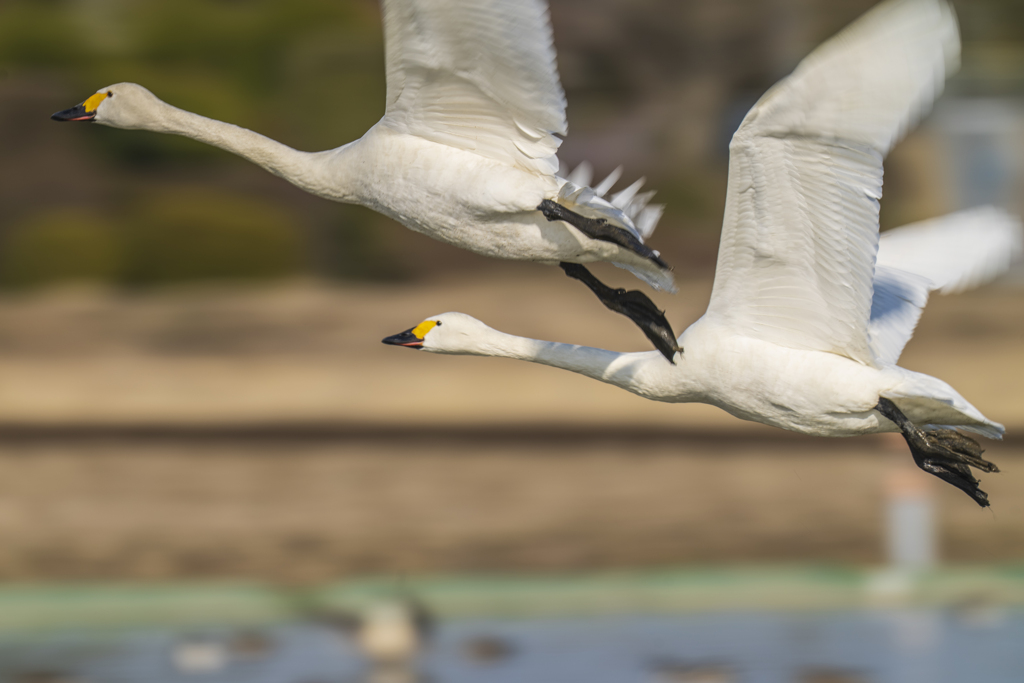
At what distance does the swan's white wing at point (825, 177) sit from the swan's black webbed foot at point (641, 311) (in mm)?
228

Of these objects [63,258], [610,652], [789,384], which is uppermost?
[63,258]

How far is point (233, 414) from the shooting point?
615 inches

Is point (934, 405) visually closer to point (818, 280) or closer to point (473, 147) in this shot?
point (818, 280)

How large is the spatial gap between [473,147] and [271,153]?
88 centimetres

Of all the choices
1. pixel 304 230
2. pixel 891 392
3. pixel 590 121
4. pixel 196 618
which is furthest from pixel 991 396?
pixel 590 121

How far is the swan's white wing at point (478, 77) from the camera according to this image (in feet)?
19.6

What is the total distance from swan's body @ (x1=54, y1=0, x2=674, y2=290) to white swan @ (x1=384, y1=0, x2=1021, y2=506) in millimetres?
377

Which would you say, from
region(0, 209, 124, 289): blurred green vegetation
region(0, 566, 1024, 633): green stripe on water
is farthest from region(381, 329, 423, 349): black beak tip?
region(0, 209, 124, 289): blurred green vegetation

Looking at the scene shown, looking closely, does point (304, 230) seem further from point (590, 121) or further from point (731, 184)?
point (731, 184)

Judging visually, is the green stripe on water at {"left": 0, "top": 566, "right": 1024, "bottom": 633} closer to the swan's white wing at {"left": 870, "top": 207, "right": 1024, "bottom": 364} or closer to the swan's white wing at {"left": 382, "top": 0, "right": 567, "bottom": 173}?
the swan's white wing at {"left": 870, "top": 207, "right": 1024, "bottom": 364}

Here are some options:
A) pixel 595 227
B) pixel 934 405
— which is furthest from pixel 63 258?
pixel 934 405

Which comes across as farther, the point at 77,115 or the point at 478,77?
the point at 77,115

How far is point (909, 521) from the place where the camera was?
34.8 feet

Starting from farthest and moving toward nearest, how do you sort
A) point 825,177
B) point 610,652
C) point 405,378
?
point 405,378 < point 610,652 < point 825,177
